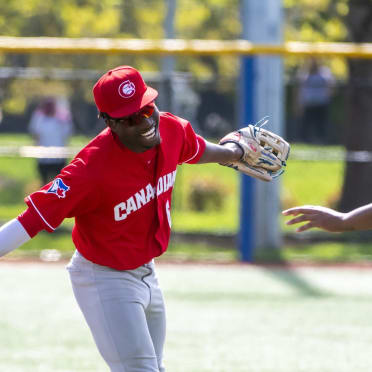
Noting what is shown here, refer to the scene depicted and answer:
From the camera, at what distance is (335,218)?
407 cm

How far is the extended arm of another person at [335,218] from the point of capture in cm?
396

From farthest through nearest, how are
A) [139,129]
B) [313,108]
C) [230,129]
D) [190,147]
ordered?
[313,108] < [230,129] < [190,147] < [139,129]

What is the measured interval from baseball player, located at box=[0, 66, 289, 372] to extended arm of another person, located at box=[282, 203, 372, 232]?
2.06ft

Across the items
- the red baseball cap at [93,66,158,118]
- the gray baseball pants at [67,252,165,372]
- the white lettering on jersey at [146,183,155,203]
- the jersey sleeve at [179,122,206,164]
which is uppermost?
the red baseball cap at [93,66,158,118]

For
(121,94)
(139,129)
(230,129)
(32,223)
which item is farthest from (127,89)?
(230,129)

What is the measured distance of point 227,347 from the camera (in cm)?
600

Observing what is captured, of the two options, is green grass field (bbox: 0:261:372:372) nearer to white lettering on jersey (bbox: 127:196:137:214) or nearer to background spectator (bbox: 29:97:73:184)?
background spectator (bbox: 29:97:73:184)

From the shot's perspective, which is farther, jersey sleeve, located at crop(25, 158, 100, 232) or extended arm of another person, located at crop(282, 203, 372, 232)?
extended arm of another person, located at crop(282, 203, 372, 232)

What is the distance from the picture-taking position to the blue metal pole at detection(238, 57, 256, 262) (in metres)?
9.14

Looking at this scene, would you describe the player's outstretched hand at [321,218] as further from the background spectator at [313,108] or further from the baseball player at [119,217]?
the background spectator at [313,108]

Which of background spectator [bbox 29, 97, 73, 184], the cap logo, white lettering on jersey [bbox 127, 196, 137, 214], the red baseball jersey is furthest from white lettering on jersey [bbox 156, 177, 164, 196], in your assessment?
background spectator [bbox 29, 97, 73, 184]

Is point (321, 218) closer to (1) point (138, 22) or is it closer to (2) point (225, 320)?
(2) point (225, 320)

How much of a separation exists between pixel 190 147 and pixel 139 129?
617 millimetres

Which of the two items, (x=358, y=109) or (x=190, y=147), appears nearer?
(x=190, y=147)
